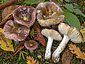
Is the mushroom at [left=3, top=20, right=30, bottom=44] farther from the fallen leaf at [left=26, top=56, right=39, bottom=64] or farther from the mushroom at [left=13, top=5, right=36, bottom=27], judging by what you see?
the fallen leaf at [left=26, top=56, right=39, bottom=64]

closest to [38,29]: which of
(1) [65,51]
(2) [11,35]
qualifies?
(2) [11,35]

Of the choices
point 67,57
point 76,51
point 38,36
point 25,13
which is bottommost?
point 67,57

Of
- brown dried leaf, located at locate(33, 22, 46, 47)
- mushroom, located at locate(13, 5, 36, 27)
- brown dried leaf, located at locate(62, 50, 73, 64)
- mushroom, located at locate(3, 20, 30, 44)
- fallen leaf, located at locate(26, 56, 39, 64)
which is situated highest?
mushroom, located at locate(13, 5, 36, 27)

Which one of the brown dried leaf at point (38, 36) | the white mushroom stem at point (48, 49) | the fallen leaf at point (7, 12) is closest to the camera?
the white mushroom stem at point (48, 49)

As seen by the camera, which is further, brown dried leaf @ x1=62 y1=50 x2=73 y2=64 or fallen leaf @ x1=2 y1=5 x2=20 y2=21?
fallen leaf @ x1=2 y1=5 x2=20 y2=21

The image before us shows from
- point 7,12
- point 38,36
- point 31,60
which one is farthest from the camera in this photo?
point 7,12

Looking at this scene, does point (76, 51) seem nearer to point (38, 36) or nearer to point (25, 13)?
point (38, 36)

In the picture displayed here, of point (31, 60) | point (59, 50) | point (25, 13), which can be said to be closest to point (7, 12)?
point (25, 13)

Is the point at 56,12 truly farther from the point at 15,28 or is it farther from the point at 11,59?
the point at 11,59

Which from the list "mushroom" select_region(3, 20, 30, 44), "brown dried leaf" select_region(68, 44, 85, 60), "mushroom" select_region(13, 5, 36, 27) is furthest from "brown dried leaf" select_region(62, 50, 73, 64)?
"mushroom" select_region(13, 5, 36, 27)

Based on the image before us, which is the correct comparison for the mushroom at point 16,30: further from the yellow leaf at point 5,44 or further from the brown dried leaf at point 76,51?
the brown dried leaf at point 76,51

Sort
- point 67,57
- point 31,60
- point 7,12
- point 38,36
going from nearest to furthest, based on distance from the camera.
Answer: point 31,60 → point 67,57 → point 38,36 → point 7,12

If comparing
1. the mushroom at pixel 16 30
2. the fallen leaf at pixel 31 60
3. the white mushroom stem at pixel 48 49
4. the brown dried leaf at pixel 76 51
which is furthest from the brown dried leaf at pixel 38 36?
the brown dried leaf at pixel 76 51
